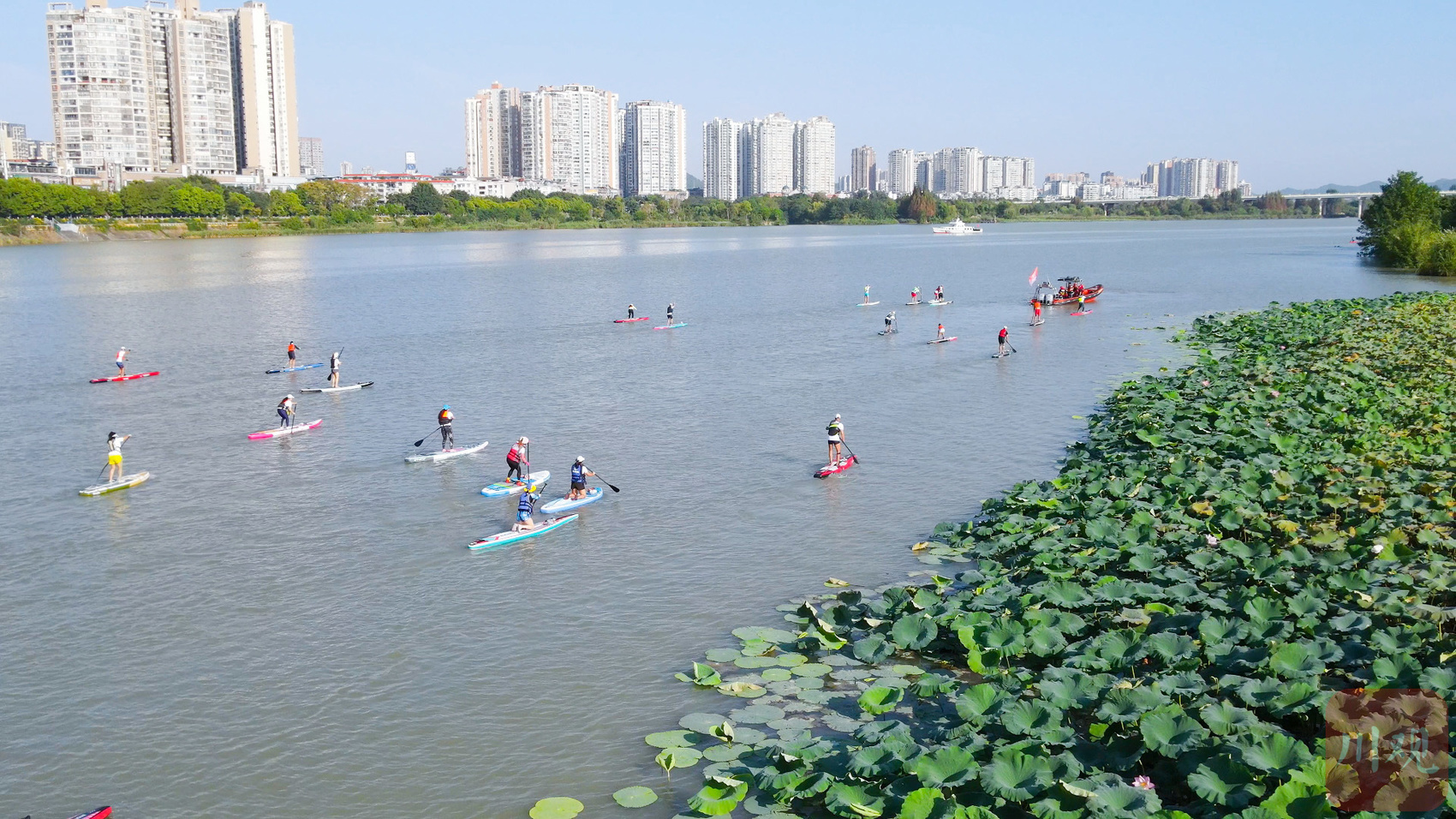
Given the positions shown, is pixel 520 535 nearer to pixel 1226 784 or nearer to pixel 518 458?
pixel 518 458

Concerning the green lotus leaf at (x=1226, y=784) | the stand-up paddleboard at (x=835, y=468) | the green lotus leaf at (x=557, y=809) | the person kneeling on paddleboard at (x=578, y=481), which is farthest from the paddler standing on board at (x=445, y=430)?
the green lotus leaf at (x=1226, y=784)

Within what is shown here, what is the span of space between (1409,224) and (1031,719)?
3266 inches

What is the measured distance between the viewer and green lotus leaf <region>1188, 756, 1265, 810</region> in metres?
8.93

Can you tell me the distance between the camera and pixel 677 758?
11.6m

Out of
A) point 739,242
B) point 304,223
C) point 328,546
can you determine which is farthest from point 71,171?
point 328,546

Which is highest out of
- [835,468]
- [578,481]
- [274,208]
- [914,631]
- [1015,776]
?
[274,208]

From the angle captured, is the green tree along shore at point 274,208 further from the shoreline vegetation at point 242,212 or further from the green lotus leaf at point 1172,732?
the green lotus leaf at point 1172,732

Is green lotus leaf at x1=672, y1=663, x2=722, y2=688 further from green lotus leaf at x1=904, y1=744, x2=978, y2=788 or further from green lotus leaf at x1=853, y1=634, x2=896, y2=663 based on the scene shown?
green lotus leaf at x1=904, y1=744, x2=978, y2=788

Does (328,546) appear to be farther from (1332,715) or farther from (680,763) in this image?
(1332,715)

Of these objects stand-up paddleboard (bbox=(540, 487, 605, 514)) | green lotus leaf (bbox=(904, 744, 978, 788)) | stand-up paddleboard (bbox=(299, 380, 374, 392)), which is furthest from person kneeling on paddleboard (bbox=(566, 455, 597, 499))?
stand-up paddleboard (bbox=(299, 380, 374, 392))

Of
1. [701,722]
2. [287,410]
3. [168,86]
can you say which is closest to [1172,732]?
[701,722]

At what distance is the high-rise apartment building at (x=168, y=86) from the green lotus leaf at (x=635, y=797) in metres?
192

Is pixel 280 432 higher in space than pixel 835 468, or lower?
higher

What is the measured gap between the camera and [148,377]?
3725 cm
